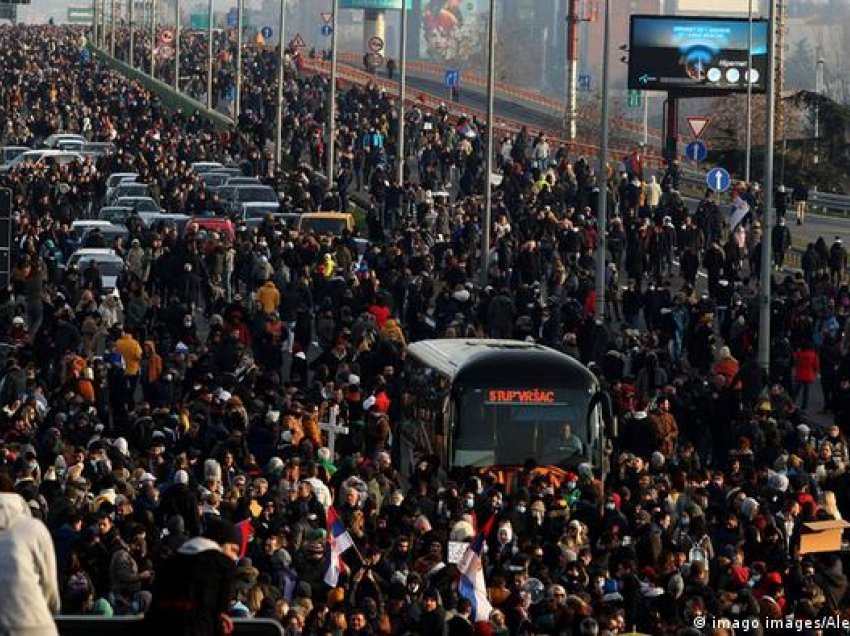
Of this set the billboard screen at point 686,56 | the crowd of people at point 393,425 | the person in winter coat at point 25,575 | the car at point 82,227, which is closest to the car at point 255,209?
the crowd of people at point 393,425

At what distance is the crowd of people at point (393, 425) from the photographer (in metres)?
16.7

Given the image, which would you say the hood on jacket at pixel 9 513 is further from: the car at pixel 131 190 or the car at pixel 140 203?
the car at pixel 131 190

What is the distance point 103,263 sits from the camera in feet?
132

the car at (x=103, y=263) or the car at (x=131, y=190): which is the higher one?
the car at (x=131, y=190)

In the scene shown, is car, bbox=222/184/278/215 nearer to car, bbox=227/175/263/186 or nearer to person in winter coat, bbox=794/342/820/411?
car, bbox=227/175/263/186

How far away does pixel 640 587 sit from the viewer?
58.3 ft

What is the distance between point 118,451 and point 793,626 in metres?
7.58

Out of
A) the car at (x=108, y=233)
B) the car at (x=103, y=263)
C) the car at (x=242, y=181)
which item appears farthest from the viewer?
the car at (x=242, y=181)

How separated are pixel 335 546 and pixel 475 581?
1532 mm

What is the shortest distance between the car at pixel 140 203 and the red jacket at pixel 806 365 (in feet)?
66.5

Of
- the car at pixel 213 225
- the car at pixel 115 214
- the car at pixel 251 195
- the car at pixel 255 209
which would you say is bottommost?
the car at pixel 213 225

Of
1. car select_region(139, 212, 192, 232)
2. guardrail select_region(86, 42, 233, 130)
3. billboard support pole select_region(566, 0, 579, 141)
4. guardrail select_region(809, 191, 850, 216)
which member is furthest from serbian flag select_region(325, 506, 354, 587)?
billboard support pole select_region(566, 0, 579, 141)

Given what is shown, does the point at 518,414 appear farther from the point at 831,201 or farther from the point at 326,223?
the point at 831,201

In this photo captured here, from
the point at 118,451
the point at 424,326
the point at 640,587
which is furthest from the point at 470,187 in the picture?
the point at 640,587
